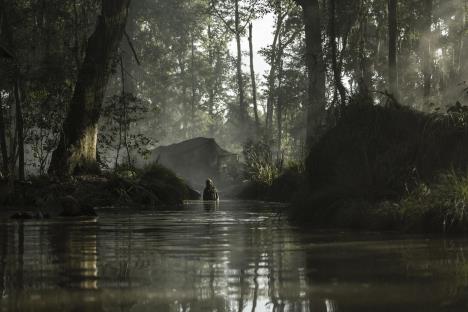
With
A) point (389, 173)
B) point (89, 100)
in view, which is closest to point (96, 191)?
point (89, 100)

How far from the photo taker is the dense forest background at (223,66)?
24.8 meters

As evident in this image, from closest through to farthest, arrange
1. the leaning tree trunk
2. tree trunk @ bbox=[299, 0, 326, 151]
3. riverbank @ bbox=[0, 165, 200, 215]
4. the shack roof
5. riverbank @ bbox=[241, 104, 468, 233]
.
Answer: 1. riverbank @ bbox=[241, 104, 468, 233]
2. riverbank @ bbox=[0, 165, 200, 215]
3. the leaning tree trunk
4. tree trunk @ bbox=[299, 0, 326, 151]
5. the shack roof

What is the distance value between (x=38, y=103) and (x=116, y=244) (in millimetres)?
18827

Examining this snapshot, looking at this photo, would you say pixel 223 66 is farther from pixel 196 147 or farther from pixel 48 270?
pixel 48 270

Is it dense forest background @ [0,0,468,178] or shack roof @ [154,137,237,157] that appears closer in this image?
dense forest background @ [0,0,468,178]

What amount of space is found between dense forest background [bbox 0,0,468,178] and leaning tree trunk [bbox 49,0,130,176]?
581 millimetres

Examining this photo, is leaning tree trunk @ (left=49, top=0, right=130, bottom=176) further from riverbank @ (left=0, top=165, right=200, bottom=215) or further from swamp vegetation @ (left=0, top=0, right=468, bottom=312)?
riverbank @ (left=0, top=165, right=200, bottom=215)

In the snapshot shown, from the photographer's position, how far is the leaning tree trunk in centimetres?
2339

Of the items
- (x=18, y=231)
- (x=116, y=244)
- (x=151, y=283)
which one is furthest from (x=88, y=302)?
(x=18, y=231)

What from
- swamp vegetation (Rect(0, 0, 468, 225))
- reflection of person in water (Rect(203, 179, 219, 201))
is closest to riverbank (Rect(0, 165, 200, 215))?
swamp vegetation (Rect(0, 0, 468, 225))

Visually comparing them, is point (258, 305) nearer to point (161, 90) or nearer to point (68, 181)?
point (68, 181)

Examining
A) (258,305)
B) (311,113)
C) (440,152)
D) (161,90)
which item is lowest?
(258,305)

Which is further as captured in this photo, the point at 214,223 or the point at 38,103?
the point at 38,103

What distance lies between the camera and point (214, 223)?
46.7 feet
